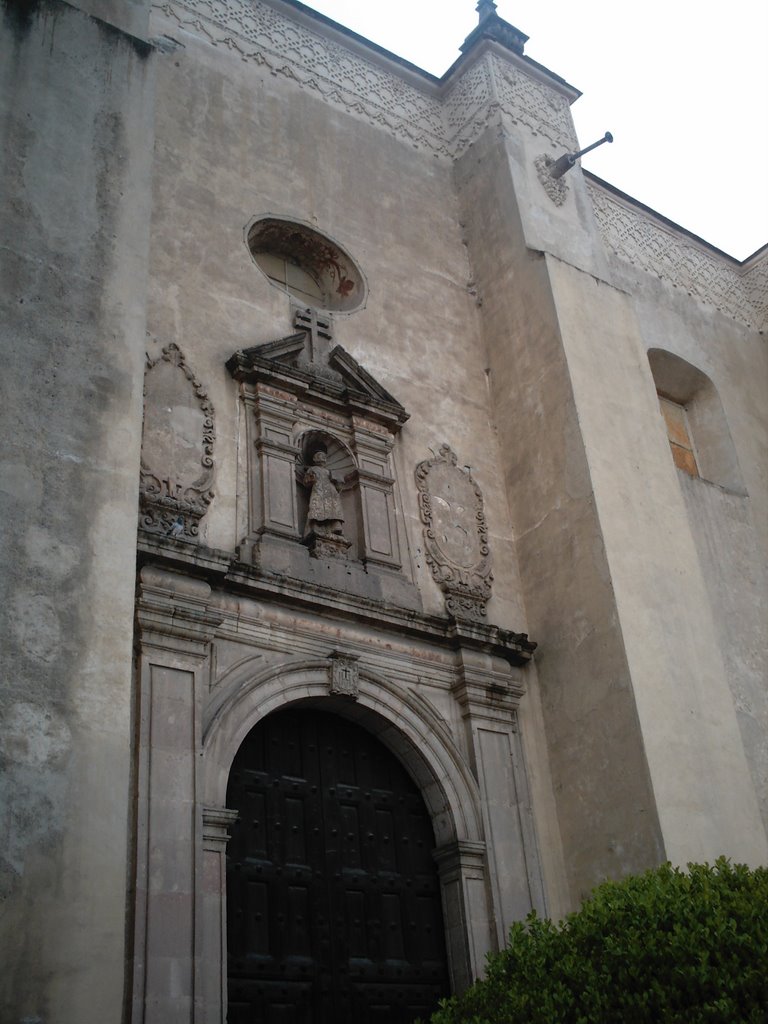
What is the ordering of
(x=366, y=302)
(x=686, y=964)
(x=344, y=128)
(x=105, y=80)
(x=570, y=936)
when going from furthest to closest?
(x=344, y=128) < (x=366, y=302) < (x=105, y=80) < (x=570, y=936) < (x=686, y=964)

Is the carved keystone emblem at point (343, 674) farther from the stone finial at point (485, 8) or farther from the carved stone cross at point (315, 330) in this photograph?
the stone finial at point (485, 8)

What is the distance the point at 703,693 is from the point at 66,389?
17.6ft

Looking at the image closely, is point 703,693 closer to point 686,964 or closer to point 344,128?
point 686,964

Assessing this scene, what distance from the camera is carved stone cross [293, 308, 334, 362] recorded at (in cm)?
991

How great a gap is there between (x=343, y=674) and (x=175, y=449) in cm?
199

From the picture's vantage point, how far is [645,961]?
514cm

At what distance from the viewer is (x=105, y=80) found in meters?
7.90

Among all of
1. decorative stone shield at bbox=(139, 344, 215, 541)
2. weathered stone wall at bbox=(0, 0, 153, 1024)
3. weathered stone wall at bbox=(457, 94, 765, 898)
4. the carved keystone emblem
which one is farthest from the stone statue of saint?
weathered stone wall at bbox=(0, 0, 153, 1024)

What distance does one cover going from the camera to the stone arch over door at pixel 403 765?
7.05 metres

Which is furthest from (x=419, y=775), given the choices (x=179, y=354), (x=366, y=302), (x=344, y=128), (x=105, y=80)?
(x=344, y=128)

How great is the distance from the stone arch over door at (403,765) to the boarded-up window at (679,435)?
524 centimetres

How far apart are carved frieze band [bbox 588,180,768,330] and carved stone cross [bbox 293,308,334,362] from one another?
4727mm

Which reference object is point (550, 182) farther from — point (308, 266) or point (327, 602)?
point (327, 602)

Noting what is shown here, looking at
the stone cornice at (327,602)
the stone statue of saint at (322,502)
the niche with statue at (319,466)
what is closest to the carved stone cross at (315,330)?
the niche with statue at (319,466)
